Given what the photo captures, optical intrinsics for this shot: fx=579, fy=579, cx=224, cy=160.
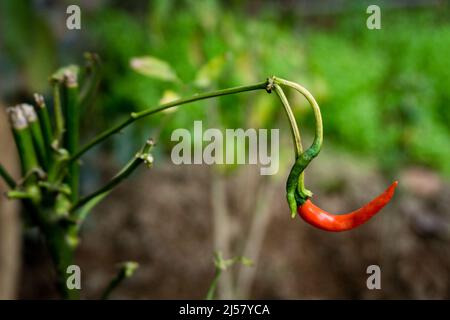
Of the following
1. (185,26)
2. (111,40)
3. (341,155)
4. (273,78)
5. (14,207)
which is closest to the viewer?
(273,78)

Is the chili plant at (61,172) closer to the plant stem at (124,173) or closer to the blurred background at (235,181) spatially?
the plant stem at (124,173)

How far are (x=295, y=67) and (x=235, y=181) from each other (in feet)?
2.35

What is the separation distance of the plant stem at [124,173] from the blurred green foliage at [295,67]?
0.56ft

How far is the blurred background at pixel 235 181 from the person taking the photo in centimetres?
118

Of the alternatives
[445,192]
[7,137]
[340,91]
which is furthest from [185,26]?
[7,137]

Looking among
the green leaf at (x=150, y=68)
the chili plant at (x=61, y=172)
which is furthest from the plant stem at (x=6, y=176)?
the green leaf at (x=150, y=68)

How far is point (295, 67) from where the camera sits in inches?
45.7

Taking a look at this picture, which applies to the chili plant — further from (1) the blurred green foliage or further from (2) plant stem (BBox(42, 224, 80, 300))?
(1) the blurred green foliage

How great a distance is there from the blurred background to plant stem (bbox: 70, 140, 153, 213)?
57 centimetres

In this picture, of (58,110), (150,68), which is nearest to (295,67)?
(150,68)

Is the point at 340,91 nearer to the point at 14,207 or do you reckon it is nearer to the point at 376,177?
the point at 376,177

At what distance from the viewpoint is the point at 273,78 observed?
0.41 meters

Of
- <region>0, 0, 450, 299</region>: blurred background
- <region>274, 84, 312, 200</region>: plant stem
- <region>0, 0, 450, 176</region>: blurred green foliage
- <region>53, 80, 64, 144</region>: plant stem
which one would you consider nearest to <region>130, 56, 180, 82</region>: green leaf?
<region>0, 0, 450, 176</region>: blurred green foliage
